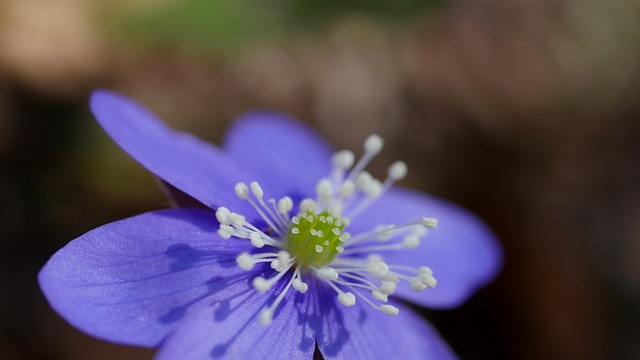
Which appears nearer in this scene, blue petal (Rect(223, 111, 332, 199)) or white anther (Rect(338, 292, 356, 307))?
white anther (Rect(338, 292, 356, 307))

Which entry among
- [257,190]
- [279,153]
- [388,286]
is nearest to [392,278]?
[388,286]

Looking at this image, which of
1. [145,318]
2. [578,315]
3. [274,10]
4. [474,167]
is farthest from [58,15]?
[578,315]

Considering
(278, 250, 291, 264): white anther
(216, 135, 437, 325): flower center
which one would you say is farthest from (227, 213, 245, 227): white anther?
(278, 250, 291, 264): white anther

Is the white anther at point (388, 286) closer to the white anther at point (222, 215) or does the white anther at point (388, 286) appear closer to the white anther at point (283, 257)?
the white anther at point (283, 257)

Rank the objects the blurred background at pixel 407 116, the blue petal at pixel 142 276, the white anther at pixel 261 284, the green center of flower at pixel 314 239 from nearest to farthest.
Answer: the blue petal at pixel 142 276, the white anther at pixel 261 284, the green center of flower at pixel 314 239, the blurred background at pixel 407 116

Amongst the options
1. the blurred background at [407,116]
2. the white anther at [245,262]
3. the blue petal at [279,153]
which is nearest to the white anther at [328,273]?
the white anther at [245,262]

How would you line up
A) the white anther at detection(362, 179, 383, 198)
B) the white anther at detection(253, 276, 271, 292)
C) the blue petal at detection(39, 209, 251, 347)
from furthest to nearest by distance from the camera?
the white anther at detection(362, 179, 383, 198) < the white anther at detection(253, 276, 271, 292) < the blue petal at detection(39, 209, 251, 347)

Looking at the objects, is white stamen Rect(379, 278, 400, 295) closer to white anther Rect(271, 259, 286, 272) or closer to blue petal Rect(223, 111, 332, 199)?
white anther Rect(271, 259, 286, 272)
